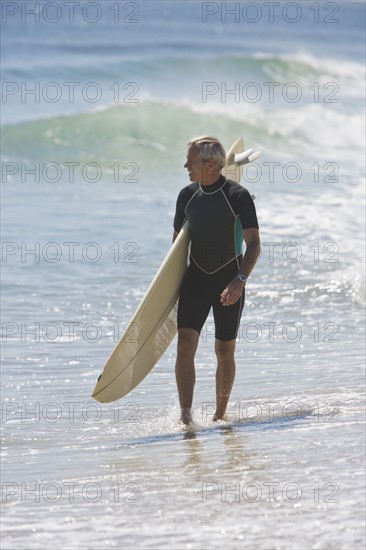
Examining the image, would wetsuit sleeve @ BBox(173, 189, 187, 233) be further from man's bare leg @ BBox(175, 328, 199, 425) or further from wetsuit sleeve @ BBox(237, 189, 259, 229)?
man's bare leg @ BBox(175, 328, 199, 425)

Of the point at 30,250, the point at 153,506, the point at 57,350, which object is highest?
the point at 30,250

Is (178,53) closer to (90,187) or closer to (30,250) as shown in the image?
(90,187)

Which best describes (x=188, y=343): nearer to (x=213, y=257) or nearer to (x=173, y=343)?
(x=213, y=257)

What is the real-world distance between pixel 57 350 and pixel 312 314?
2161 millimetres

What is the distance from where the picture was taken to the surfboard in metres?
6.21

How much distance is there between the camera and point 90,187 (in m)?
15.3

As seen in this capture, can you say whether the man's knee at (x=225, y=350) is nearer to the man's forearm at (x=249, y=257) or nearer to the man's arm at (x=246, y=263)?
the man's arm at (x=246, y=263)

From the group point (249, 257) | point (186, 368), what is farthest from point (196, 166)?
point (186, 368)

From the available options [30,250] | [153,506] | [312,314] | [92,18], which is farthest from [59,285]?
[92,18]

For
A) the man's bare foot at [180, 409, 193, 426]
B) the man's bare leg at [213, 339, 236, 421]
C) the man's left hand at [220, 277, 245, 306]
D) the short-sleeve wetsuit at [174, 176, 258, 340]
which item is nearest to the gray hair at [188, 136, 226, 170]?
the short-sleeve wetsuit at [174, 176, 258, 340]

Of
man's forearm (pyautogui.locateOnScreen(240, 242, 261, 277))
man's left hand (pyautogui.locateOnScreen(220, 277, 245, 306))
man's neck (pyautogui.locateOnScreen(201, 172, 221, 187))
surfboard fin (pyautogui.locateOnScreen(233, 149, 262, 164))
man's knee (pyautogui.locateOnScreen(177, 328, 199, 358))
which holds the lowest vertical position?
man's knee (pyautogui.locateOnScreen(177, 328, 199, 358))

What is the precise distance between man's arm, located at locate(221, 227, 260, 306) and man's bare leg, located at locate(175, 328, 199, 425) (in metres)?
0.29

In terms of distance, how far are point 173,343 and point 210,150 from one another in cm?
261

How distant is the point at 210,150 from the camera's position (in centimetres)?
589
